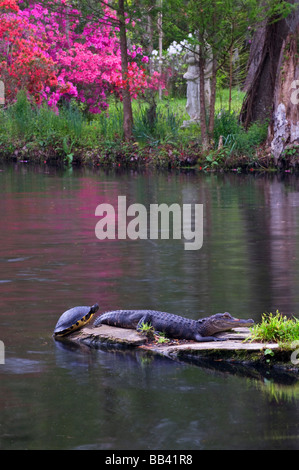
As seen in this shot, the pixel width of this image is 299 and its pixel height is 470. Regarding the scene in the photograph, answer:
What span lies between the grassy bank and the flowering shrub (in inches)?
49.2

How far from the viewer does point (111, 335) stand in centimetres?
941

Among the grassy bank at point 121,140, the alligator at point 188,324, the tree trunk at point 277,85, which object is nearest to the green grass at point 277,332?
the alligator at point 188,324

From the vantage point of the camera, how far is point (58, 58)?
127 feet

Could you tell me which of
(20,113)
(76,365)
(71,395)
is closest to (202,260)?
(76,365)

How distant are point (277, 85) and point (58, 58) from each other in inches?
478

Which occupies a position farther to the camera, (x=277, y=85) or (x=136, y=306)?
(x=277, y=85)

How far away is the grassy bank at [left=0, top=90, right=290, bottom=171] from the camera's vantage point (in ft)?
101

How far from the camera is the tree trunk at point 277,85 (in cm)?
2931

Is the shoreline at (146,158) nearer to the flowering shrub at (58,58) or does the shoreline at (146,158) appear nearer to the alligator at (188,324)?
the flowering shrub at (58,58)

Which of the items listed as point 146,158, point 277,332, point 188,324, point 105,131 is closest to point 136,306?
point 188,324

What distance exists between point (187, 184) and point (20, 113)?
1267 cm

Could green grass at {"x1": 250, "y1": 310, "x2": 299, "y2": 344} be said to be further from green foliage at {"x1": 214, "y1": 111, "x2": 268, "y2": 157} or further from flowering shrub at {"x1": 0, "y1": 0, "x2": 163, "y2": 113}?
flowering shrub at {"x1": 0, "y1": 0, "x2": 163, "y2": 113}

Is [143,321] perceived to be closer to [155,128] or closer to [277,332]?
[277,332]

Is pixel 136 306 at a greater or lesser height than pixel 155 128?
lesser
